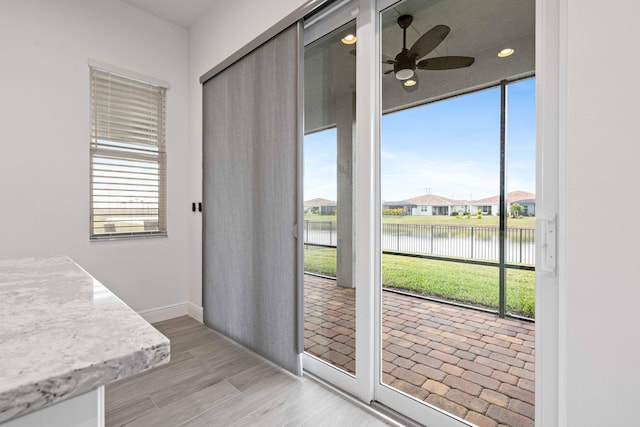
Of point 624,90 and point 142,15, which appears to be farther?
point 142,15

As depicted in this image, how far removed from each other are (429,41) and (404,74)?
19cm

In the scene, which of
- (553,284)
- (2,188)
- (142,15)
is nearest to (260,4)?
(142,15)

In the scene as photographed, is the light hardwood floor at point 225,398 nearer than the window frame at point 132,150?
Yes

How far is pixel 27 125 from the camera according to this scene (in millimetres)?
2338

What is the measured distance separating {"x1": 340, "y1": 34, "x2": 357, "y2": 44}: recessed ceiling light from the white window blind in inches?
82.4

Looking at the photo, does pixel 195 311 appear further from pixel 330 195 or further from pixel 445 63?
pixel 445 63

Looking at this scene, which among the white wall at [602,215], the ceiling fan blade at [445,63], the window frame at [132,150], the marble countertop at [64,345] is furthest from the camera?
the window frame at [132,150]

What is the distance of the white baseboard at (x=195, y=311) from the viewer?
3054mm

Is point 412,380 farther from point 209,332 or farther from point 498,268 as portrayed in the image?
point 209,332

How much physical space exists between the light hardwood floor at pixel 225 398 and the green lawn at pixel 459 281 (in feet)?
2.47

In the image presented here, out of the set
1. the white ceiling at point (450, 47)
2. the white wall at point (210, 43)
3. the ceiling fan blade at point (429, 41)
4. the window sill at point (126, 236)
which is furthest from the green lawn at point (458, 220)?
the window sill at point (126, 236)

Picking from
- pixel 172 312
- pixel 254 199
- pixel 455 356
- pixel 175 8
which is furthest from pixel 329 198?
pixel 175 8

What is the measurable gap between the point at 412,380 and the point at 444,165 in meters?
1.16

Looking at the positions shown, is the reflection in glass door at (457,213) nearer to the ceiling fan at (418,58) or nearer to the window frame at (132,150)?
the ceiling fan at (418,58)
